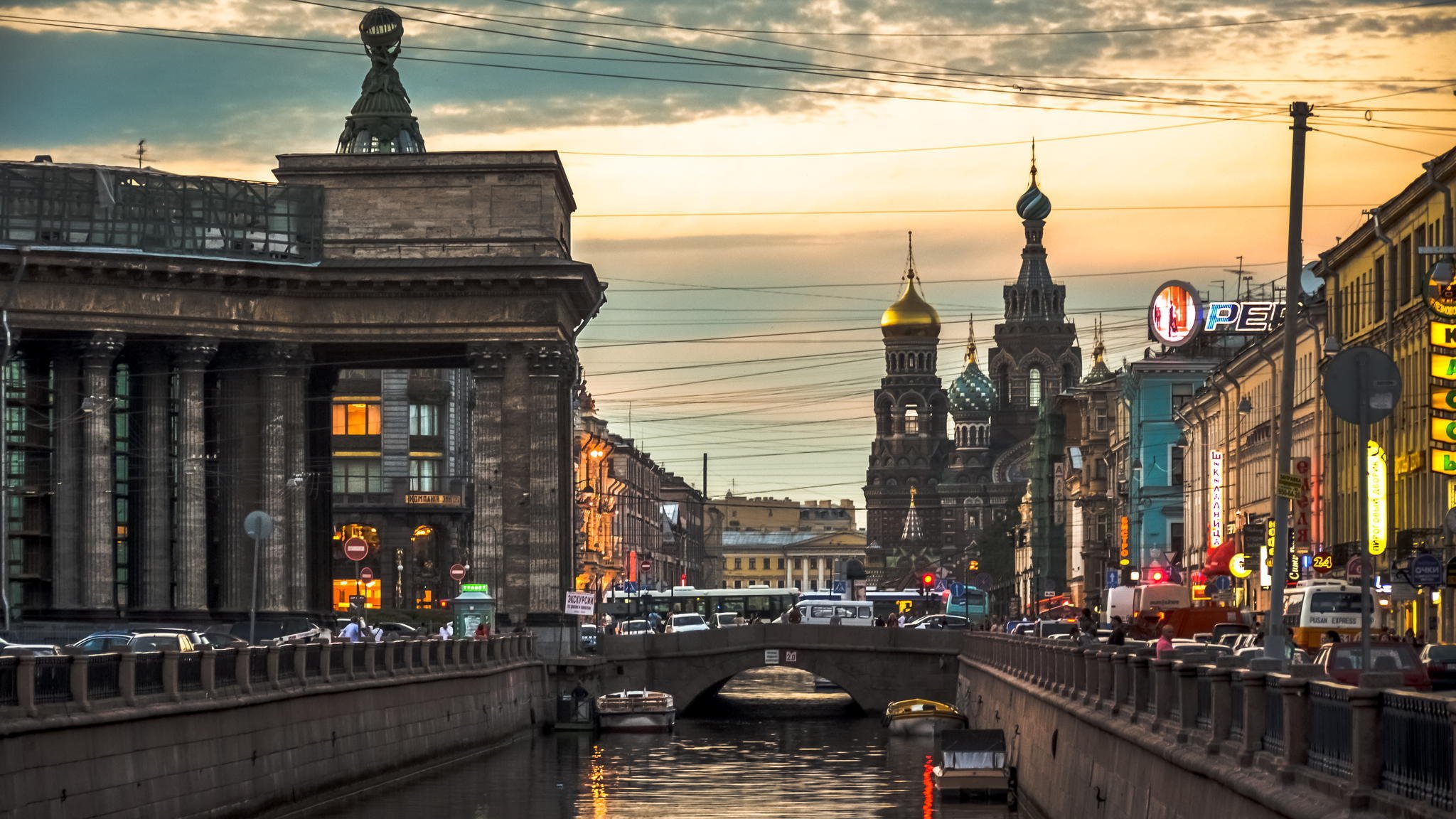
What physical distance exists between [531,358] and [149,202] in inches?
523

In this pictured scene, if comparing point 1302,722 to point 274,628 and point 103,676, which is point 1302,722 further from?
point 274,628

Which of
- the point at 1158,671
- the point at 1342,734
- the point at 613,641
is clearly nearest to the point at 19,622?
the point at 613,641

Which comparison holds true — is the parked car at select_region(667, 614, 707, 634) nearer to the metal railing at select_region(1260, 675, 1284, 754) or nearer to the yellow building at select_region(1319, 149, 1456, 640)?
the yellow building at select_region(1319, 149, 1456, 640)

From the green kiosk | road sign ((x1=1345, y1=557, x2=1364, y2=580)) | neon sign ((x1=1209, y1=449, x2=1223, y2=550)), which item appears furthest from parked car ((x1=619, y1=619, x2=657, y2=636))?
road sign ((x1=1345, y1=557, x2=1364, y2=580))

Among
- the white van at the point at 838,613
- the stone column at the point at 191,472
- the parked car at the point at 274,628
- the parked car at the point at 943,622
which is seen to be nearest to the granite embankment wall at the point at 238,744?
the parked car at the point at 274,628

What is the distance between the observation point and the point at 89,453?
78.5 meters

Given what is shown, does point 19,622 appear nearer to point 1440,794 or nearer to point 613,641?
point 613,641

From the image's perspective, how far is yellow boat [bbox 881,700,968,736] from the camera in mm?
74750

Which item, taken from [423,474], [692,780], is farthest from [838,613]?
[692,780]

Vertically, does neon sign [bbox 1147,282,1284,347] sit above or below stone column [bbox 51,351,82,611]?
above

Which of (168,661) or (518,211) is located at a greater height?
(518,211)

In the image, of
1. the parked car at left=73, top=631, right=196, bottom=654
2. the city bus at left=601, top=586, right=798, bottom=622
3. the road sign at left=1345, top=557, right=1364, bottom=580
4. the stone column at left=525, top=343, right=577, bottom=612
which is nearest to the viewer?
the parked car at left=73, top=631, right=196, bottom=654

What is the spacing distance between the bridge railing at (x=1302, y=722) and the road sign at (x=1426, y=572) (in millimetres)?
16000

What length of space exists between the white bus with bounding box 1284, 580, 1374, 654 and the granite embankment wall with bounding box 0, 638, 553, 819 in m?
19.5
